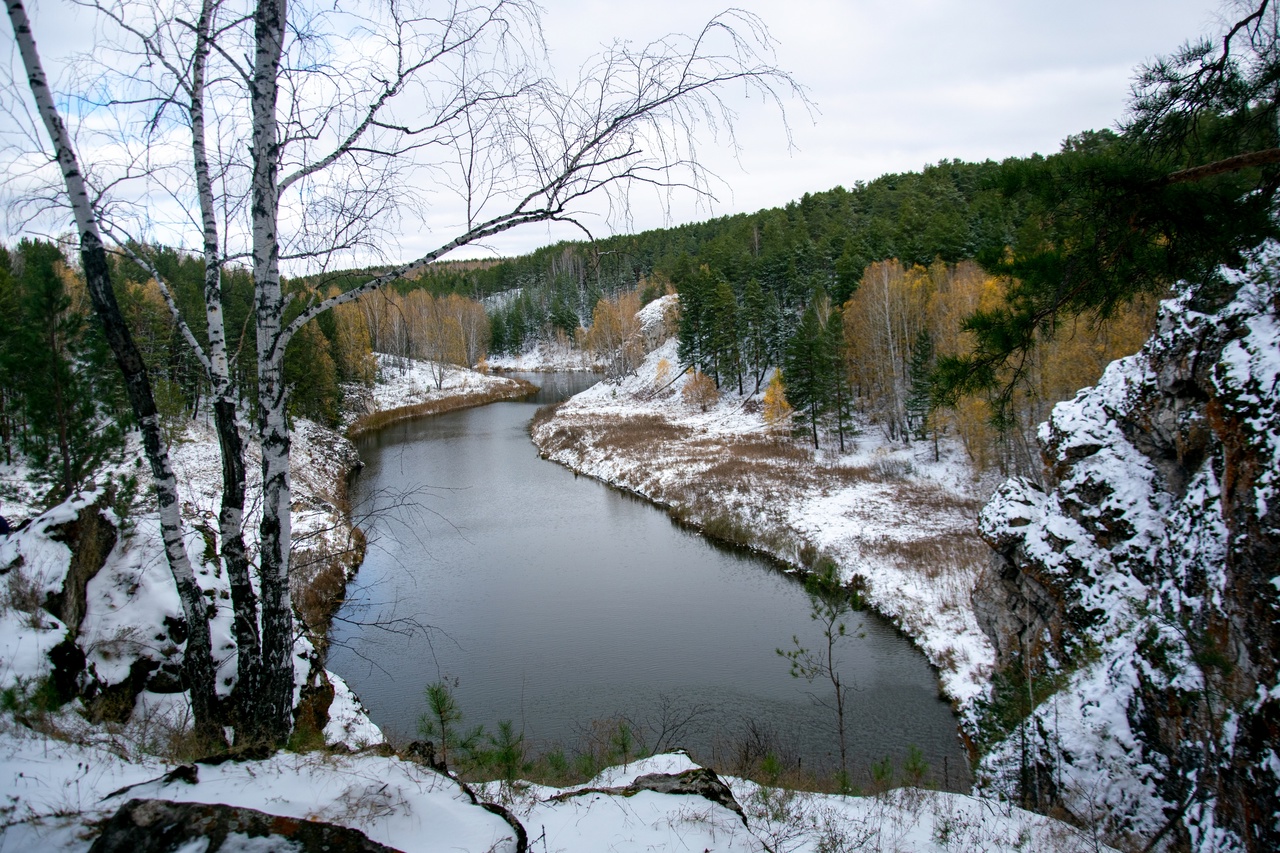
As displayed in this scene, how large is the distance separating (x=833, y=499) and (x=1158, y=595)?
17271mm

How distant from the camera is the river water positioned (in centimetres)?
1071

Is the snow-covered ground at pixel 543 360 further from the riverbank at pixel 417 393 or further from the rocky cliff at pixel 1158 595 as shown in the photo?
the rocky cliff at pixel 1158 595

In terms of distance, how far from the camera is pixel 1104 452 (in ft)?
27.9

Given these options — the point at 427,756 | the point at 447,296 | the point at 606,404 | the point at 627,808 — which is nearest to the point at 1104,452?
the point at 627,808

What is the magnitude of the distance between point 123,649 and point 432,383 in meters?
Result: 56.4

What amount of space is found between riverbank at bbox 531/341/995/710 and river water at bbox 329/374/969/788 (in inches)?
39.7

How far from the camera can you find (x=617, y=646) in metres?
13.8

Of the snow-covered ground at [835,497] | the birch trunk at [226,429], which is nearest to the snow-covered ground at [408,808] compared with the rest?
the birch trunk at [226,429]

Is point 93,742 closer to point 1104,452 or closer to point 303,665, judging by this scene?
point 303,665

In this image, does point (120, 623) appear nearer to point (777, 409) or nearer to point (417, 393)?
point (777, 409)

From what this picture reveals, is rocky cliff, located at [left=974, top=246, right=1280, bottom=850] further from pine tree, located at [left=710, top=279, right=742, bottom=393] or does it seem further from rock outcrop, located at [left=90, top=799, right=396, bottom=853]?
pine tree, located at [left=710, top=279, right=742, bottom=393]

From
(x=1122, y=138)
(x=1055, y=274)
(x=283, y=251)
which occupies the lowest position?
(x=1055, y=274)

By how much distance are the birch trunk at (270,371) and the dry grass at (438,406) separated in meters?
39.0

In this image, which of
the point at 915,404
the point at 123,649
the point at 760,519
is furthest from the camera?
the point at 915,404
